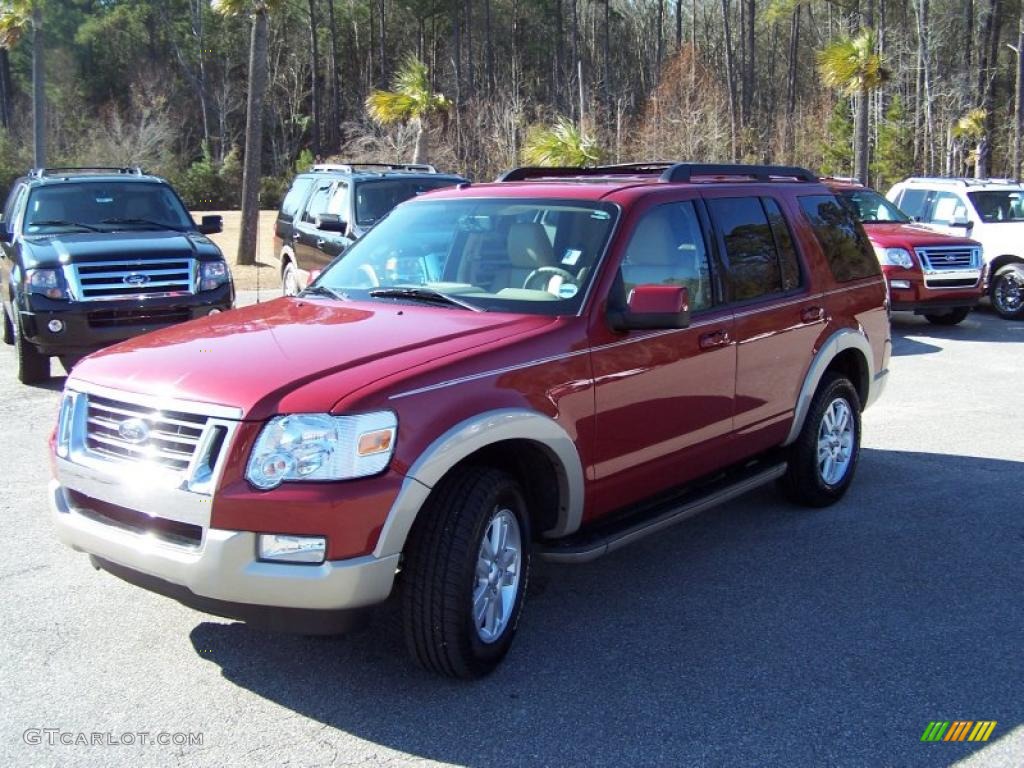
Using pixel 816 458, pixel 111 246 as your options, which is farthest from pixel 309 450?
pixel 111 246

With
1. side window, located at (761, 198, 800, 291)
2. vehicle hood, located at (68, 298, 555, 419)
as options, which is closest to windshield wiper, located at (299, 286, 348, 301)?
vehicle hood, located at (68, 298, 555, 419)

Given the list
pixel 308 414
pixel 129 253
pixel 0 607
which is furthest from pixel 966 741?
pixel 129 253

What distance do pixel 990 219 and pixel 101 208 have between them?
40.4 feet

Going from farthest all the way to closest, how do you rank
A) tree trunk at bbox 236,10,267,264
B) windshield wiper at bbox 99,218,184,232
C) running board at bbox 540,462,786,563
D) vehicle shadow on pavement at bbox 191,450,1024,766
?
tree trunk at bbox 236,10,267,264, windshield wiper at bbox 99,218,184,232, running board at bbox 540,462,786,563, vehicle shadow on pavement at bbox 191,450,1024,766

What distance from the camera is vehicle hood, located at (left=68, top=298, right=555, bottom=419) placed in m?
3.61

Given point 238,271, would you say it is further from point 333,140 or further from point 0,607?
point 333,140

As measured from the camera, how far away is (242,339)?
4.20 meters

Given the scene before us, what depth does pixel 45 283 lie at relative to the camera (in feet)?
30.2

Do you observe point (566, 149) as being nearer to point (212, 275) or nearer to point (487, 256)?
point (212, 275)

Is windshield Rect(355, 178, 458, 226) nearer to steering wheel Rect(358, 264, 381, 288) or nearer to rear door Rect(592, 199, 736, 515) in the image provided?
steering wheel Rect(358, 264, 381, 288)

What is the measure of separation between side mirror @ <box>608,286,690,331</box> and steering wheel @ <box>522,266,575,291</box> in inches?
14.1

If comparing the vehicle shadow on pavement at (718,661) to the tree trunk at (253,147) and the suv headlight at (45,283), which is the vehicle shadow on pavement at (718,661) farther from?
the tree trunk at (253,147)

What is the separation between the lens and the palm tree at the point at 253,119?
67.3 ft

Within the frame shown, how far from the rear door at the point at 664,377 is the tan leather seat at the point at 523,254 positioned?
1.28ft
